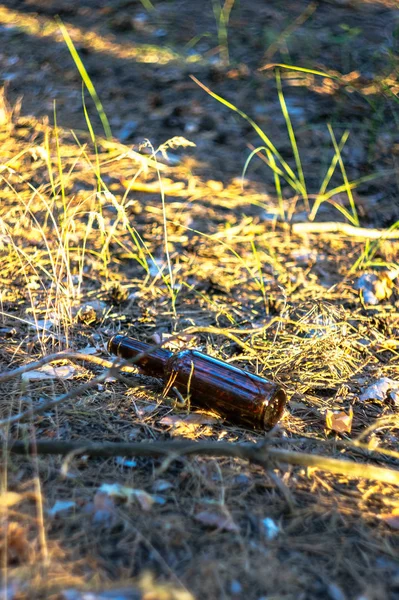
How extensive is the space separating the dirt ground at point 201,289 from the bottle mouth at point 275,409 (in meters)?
0.05

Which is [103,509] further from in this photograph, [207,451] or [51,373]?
[51,373]

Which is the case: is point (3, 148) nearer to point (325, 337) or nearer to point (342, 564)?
point (325, 337)

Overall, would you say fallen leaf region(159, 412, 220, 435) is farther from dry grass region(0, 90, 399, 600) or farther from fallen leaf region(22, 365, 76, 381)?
fallen leaf region(22, 365, 76, 381)

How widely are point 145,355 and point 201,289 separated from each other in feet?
2.93

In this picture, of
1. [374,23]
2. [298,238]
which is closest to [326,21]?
[374,23]

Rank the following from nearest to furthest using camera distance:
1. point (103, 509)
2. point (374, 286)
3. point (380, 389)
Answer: point (103, 509)
point (380, 389)
point (374, 286)

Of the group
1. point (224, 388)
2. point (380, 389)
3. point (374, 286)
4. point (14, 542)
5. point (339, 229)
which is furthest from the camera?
point (339, 229)

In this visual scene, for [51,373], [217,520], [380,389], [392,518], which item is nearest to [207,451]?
[217,520]

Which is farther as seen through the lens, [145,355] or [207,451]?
[145,355]

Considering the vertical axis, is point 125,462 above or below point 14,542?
below

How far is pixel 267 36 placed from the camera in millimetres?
4844

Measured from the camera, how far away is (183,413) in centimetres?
219

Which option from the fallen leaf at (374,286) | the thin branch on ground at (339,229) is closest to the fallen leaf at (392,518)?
the fallen leaf at (374,286)

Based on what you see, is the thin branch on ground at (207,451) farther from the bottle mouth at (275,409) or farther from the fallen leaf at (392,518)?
the bottle mouth at (275,409)
